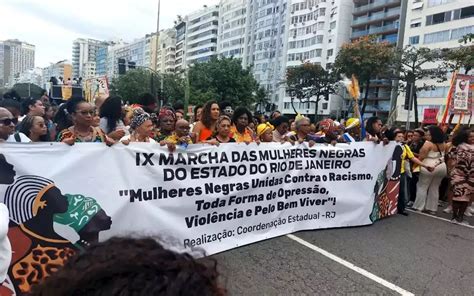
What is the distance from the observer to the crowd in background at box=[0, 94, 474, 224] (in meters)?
4.16

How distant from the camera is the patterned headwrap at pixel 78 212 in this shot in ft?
11.0

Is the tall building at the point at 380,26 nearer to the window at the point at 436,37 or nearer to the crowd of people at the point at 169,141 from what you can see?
the window at the point at 436,37

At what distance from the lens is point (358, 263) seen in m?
4.47

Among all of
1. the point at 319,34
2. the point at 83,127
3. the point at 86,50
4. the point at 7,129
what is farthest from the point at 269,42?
the point at 86,50

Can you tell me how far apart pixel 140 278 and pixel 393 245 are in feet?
16.7

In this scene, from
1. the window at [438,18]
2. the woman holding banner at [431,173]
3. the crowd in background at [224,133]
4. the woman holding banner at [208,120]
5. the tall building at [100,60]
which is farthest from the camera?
the tall building at [100,60]

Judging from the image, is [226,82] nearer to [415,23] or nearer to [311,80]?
[311,80]

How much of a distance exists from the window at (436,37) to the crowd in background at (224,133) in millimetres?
48053

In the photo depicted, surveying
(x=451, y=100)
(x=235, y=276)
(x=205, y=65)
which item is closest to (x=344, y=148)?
(x=235, y=276)

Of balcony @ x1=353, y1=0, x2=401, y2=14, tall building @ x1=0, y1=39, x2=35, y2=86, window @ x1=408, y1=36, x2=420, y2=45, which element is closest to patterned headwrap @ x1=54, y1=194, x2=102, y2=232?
window @ x1=408, y1=36, x2=420, y2=45

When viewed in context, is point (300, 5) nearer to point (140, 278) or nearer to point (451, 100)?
point (451, 100)

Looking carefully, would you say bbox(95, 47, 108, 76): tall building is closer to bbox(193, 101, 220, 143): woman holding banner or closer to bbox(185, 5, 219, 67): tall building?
bbox(185, 5, 219, 67): tall building

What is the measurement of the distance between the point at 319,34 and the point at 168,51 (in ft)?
249

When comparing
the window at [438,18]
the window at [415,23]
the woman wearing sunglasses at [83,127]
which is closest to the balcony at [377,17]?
the window at [415,23]
